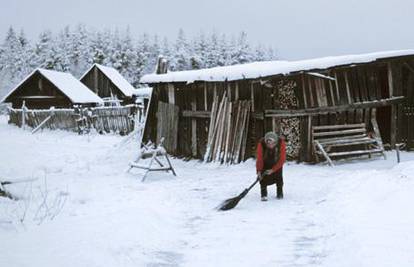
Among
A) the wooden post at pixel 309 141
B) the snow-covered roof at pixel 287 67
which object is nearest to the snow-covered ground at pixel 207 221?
the wooden post at pixel 309 141

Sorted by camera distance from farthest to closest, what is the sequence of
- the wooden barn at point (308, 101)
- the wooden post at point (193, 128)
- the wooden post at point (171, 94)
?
the wooden post at point (171, 94), the wooden post at point (193, 128), the wooden barn at point (308, 101)

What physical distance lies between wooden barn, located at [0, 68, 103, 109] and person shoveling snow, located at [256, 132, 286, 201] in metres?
25.7

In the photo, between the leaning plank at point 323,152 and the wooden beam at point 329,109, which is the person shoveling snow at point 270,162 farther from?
the wooden beam at point 329,109

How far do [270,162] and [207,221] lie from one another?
2234mm

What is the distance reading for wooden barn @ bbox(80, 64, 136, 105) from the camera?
45094mm

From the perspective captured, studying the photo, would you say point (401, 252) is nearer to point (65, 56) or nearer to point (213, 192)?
point (213, 192)

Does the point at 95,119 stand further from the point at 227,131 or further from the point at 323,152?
the point at 323,152

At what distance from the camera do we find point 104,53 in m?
64.1

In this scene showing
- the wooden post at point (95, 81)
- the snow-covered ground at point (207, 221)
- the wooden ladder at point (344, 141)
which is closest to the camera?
the snow-covered ground at point (207, 221)

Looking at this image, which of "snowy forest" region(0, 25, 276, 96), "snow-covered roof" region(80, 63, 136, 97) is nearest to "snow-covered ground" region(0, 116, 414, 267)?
"snow-covered roof" region(80, 63, 136, 97)

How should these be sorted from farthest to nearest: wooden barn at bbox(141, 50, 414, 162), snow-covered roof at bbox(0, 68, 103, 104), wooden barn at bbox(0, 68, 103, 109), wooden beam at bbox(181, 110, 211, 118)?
wooden barn at bbox(0, 68, 103, 109) → snow-covered roof at bbox(0, 68, 103, 104) → wooden beam at bbox(181, 110, 211, 118) → wooden barn at bbox(141, 50, 414, 162)

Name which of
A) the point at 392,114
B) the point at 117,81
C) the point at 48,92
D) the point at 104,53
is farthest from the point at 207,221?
the point at 104,53

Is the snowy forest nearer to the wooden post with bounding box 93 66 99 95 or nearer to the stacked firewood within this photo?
the wooden post with bounding box 93 66 99 95

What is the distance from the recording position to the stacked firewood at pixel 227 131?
1422cm
